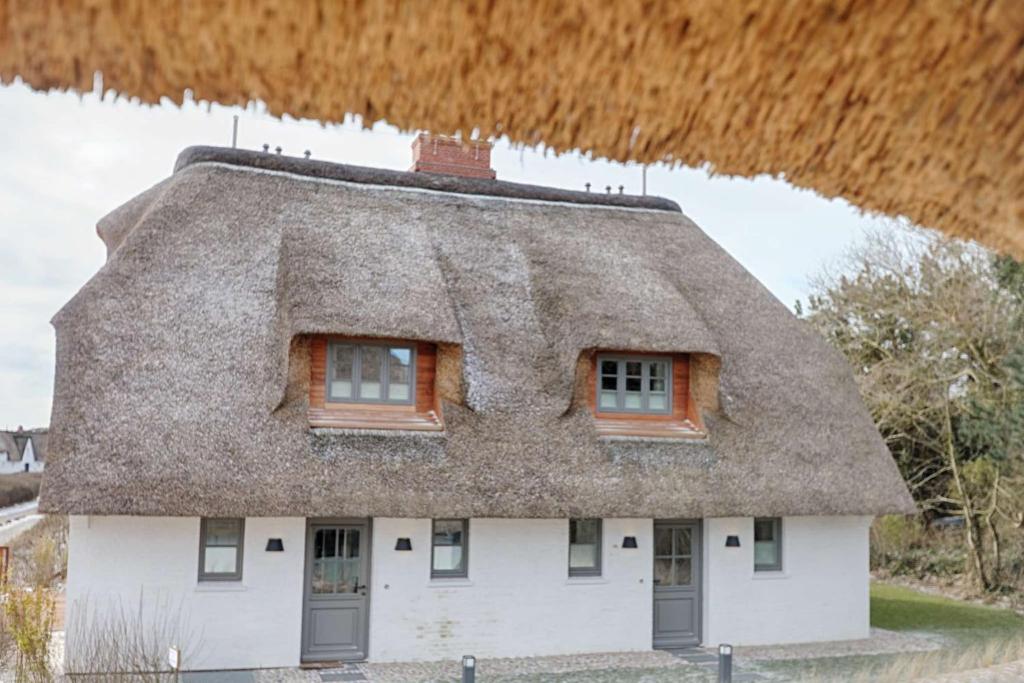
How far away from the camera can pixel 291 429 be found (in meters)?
10.2

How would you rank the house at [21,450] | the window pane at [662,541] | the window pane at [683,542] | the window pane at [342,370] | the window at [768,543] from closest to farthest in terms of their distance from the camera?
the window pane at [342,370] < the window pane at [662,541] < the window pane at [683,542] < the window at [768,543] < the house at [21,450]

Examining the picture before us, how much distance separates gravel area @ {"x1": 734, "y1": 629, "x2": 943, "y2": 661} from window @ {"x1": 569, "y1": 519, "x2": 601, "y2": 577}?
2122 millimetres

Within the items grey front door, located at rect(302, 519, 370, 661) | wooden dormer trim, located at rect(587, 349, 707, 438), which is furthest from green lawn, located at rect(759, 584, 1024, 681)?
grey front door, located at rect(302, 519, 370, 661)

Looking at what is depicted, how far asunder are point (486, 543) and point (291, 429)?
9.02 feet

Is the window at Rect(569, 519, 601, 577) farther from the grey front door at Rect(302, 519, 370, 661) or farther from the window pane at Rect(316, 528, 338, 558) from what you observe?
the window pane at Rect(316, 528, 338, 558)

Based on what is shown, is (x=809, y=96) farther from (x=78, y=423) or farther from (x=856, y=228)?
(x=856, y=228)

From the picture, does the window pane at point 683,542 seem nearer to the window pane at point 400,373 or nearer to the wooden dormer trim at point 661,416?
the wooden dormer trim at point 661,416

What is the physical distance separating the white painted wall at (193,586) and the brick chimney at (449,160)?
24.4 feet

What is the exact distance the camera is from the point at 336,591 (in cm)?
1069

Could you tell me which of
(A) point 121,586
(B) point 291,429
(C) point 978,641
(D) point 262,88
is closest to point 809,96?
(D) point 262,88

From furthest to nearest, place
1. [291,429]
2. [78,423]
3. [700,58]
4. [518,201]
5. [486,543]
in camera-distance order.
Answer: [518,201] → [486,543] → [291,429] → [78,423] → [700,58]

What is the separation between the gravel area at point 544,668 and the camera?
9.96 metres

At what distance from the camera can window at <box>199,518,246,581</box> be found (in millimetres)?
10148

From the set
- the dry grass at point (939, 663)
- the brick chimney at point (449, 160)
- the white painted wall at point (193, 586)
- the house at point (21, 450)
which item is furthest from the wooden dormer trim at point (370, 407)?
the house at point (21, 450)
